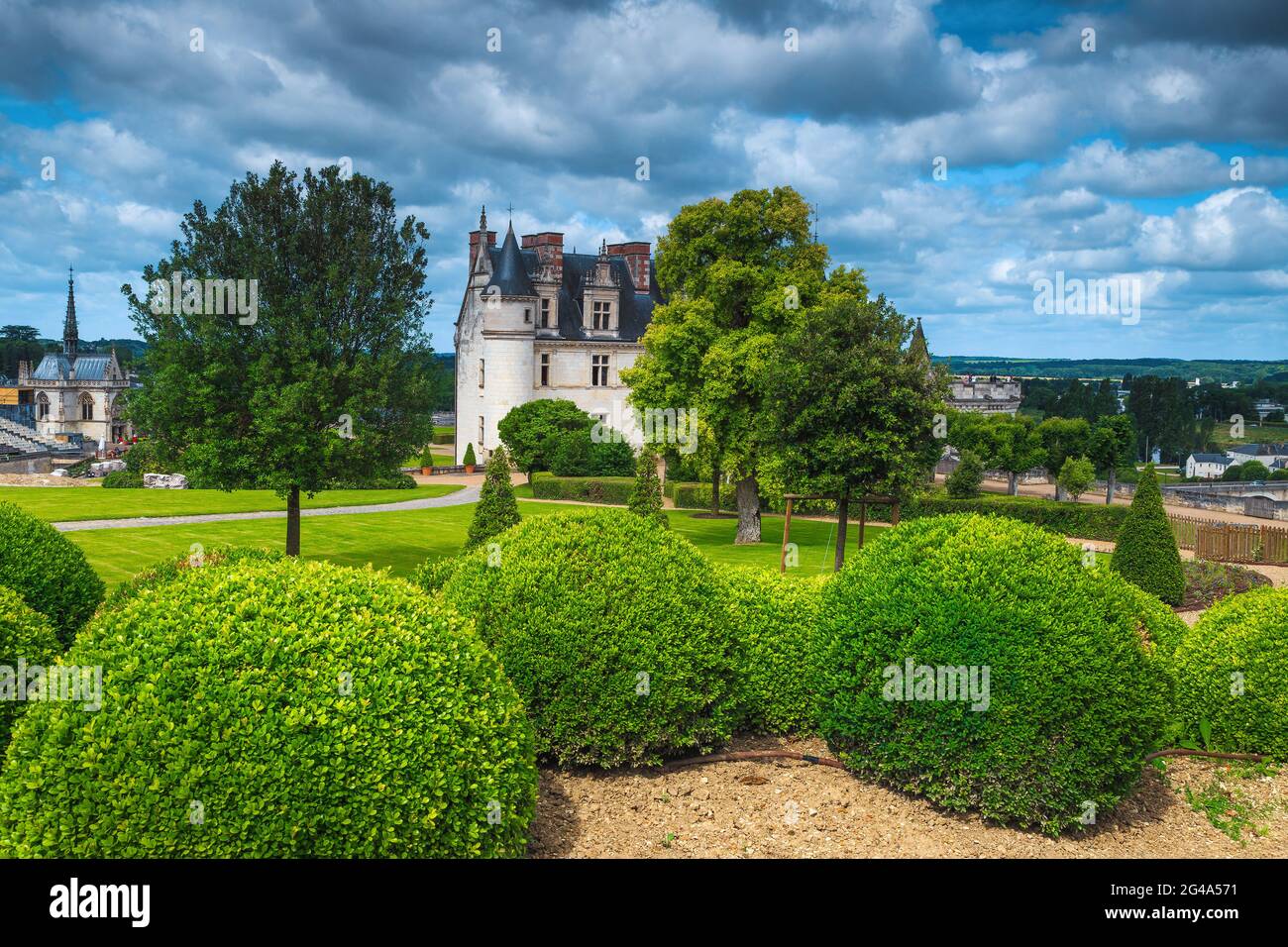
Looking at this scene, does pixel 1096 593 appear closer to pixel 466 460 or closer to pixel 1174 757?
pixel 1174 757

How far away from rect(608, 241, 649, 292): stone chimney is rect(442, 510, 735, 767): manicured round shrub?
59.7m

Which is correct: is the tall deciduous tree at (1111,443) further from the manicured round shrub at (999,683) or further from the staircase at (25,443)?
the staircase at (25,443)

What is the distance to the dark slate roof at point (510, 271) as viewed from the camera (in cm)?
6178

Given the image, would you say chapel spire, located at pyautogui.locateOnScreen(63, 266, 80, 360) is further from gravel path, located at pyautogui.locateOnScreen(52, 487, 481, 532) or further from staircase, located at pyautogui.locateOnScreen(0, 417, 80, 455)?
gravel path, located at pyautogui.locateOnScreen(52, 487, 481, 532)

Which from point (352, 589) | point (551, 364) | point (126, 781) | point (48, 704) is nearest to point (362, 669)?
point (352, 589)

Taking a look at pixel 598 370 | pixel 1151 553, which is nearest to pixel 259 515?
pixel 1151 553

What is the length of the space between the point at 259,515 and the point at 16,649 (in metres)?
30.0

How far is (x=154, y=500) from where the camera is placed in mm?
41500

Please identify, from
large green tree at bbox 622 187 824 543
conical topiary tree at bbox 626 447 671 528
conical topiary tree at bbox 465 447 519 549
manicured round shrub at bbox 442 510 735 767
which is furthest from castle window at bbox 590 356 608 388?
manicured round shrub at bbox 442 510 735 767

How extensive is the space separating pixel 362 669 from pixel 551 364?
193ft

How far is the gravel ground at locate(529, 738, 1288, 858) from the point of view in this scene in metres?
8.50

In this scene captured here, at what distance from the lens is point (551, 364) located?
2552 inches

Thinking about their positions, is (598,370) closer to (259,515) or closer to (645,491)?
(259,515)

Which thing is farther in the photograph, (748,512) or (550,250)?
(550,250)
